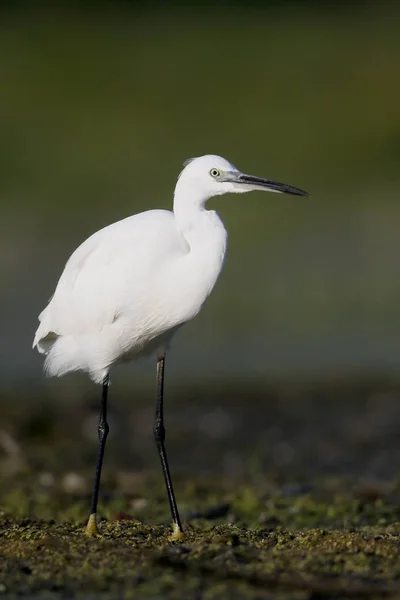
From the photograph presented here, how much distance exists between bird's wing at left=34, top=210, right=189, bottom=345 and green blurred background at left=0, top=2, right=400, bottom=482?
4.12 meters

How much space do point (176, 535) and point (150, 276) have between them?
107 cm

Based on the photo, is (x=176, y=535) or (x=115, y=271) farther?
(x=115, y=271)

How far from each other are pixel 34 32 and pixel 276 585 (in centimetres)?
2303

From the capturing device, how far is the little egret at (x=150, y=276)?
5172mm

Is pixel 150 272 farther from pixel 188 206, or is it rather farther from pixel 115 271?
pixel 188 206

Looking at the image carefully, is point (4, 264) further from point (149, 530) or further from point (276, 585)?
point (276, 585)

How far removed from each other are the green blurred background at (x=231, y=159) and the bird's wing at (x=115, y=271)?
4122 mm

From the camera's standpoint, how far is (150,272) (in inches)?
208

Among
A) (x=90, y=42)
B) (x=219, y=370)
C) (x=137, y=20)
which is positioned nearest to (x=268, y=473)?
(x=219, y=370)

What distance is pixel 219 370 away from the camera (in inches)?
421

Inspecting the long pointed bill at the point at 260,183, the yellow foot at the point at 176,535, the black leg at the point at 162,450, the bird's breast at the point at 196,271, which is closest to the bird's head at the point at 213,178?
the long pointed bill at the point at 260,183

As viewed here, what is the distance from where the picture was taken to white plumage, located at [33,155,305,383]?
517 centimetres

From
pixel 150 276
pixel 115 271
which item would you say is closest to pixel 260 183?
pixel 150 276

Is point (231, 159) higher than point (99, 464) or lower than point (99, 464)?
higher
